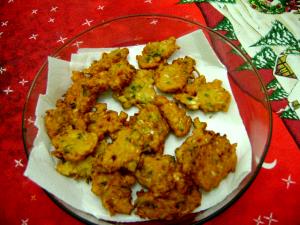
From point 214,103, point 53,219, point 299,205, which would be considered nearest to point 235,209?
point 299,205

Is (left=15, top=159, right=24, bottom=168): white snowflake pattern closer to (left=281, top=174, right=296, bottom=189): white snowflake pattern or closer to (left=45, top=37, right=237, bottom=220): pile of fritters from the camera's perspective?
(left=45, top=37, right=237, bottom=220): pile of fritters

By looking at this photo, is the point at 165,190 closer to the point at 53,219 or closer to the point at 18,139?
the point at 53,219

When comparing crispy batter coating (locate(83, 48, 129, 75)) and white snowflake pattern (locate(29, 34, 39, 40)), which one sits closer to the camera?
crispy batter coating (locate(83, 48, 129, 75))

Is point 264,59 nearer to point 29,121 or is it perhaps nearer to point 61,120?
point 61,120

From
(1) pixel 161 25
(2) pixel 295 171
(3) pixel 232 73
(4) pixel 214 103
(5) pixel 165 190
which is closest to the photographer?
(5) pixel 165 190

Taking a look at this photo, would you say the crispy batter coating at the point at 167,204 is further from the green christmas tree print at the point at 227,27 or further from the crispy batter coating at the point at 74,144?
the green christmas tree print at the point at 227,27

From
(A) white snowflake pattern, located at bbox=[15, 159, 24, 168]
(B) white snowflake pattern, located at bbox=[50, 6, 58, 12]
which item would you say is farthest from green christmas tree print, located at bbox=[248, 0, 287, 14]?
(A) white snowflake pattern, located at bbox=[15, 159, 24, 168]
